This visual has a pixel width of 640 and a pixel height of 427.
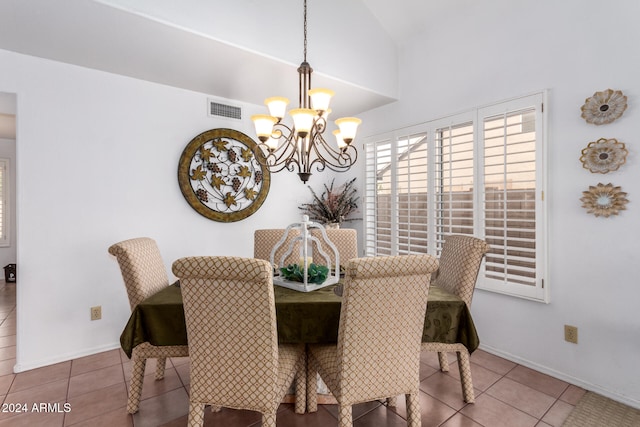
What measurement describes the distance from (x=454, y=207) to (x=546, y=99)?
1080 mm

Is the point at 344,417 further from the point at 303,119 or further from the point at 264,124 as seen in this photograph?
the point at 264,124

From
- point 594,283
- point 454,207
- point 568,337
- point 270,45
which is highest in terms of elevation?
point 270,45

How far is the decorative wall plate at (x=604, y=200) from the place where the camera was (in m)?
2.04

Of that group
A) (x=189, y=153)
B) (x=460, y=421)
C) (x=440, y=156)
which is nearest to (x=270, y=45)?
(x=189, y=153)

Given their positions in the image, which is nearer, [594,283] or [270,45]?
[594,283]

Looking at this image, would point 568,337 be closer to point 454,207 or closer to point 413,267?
point 454,207

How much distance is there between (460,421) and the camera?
1.88 metres

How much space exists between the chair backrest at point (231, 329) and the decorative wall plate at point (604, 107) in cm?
237

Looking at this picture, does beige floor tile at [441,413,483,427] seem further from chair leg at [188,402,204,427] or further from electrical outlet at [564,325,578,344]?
chair leg at [188,402,204,427]

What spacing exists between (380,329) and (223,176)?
2504 mm

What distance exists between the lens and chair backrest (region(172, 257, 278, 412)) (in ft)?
4.33

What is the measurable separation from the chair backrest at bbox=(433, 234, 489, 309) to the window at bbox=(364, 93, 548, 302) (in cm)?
67

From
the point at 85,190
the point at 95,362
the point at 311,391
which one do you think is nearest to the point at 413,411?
the point at 311,391

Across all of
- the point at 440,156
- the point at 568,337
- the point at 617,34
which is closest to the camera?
the point at 617,34
